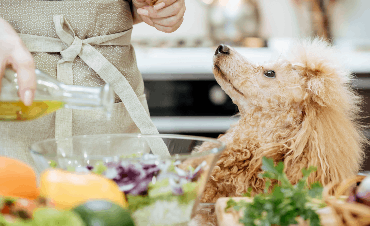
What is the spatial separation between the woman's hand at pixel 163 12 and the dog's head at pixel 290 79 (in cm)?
13

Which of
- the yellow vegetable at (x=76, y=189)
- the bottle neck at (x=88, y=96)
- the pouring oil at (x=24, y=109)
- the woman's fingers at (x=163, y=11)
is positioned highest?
the woman's fingers at (x=163, y=11)

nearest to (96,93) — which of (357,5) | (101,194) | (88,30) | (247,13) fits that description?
(101,194)

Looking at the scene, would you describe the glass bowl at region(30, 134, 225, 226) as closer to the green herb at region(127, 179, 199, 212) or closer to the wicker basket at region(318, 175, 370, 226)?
the green herb at region(127, 179, 199, 212)

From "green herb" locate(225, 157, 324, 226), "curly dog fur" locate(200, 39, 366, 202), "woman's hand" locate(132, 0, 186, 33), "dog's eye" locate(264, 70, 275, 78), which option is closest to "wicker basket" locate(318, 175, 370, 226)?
"green herb" locate(225, 157, 324, 226)

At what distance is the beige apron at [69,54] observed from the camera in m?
0.72

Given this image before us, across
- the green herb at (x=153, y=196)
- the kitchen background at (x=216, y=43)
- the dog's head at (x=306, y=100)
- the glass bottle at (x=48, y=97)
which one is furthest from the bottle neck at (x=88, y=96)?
the kitchen background at (x=216, y=43)

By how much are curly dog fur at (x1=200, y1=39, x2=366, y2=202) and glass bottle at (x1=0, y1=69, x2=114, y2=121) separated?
347mm

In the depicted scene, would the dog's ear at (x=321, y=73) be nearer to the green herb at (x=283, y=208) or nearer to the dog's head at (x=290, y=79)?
the dog's head at (x=290, y=79)

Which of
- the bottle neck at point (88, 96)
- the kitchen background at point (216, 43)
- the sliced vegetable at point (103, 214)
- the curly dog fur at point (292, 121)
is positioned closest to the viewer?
the sliced vegetable at point (103, 214)

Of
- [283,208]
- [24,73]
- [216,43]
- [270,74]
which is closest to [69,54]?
[24,73]

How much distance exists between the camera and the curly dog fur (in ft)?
2.20

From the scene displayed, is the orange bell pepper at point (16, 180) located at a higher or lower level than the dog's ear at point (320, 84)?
lower

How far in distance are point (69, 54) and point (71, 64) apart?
28 millimetres

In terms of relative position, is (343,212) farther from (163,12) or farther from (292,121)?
(163,12)
